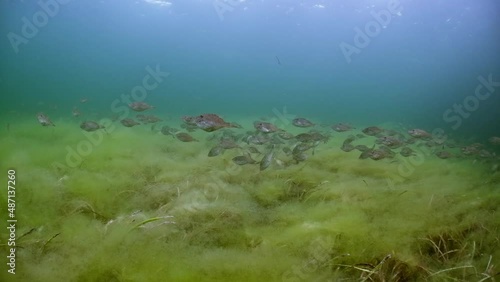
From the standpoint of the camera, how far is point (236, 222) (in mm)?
3789

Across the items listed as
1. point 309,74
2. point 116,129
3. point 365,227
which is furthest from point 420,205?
point 309,74

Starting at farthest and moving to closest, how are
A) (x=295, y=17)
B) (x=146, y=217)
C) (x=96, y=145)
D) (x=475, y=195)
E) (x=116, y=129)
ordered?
1. (x=295, y=17)
2. (x=116, y=129)
3. (x=96, y=145)
4. (x=475, y=195)
5. (x=146, y=217)

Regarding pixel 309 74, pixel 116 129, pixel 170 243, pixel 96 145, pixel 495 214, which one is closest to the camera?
pixel 170 243

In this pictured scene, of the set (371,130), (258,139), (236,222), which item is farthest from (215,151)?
(371,130)

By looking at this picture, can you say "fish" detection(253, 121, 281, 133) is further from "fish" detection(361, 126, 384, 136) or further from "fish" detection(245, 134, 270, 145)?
"fish" detection(361, 126, 384, 136)

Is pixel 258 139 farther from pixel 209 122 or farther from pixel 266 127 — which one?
pixel 209 122

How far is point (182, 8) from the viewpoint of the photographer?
74.8 feet

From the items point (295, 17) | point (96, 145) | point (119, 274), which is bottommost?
point (119, 274)

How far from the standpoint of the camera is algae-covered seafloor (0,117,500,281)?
3072 millimetres

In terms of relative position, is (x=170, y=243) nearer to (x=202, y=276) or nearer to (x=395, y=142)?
(x=202, y=276)

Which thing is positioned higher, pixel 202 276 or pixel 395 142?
pixel 395 142

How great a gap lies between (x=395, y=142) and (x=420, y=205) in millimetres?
1229

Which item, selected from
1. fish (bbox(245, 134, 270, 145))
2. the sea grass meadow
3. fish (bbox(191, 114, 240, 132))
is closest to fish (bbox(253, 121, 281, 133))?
the sea grass meadow

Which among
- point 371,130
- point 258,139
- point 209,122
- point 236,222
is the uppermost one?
point 209,122
